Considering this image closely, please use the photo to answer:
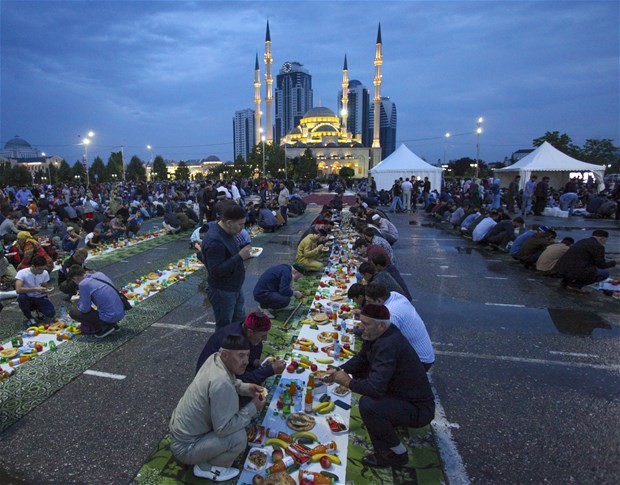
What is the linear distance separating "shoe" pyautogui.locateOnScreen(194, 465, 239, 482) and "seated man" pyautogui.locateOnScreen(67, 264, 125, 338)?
3661 mm

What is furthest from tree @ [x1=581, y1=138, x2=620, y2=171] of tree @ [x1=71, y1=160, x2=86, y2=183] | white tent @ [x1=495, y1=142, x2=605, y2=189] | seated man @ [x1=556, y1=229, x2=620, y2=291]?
tree @ [x1=71, y1=160, x2=86, y2=183]

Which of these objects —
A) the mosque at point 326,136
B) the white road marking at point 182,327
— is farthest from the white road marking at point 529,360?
the mosque at point 326,136

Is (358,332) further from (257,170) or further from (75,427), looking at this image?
(257,170)

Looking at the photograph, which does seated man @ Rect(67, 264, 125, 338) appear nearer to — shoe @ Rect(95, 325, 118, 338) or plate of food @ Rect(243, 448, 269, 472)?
shoe @ Rect(95, 325, 118, 338)

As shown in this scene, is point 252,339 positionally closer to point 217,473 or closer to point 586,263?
point 217,473

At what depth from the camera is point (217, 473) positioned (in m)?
3.46

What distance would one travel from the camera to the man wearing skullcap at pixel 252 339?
3764 millimetres

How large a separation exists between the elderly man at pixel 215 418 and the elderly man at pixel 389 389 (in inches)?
43.8

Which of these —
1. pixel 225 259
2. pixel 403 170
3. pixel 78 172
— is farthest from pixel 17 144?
pixel 225 259

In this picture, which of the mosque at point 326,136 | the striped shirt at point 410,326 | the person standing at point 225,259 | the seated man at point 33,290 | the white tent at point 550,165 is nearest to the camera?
the striped shirt at point 410,326

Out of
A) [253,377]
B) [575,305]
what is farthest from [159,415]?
[575,305]

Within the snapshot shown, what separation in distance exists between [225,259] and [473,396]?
3552 millimetres

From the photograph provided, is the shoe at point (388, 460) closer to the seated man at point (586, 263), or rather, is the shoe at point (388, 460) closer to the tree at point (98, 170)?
the seated man at point (586, 263)

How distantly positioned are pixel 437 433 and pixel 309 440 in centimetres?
139
